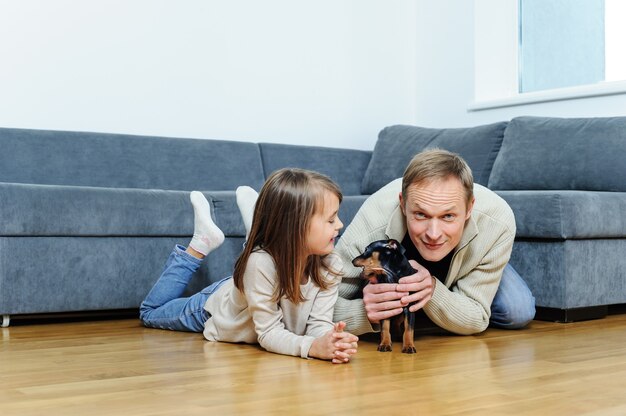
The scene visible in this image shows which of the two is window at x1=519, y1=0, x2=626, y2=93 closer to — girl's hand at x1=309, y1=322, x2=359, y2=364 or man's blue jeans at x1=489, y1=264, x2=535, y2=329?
man's blue jeans at x1=489, y1=264, x2=535, y2=329

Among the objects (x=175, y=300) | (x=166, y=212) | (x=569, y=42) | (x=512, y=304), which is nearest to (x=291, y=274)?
(x=175, y=300)

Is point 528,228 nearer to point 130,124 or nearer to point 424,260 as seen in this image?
point 424,260

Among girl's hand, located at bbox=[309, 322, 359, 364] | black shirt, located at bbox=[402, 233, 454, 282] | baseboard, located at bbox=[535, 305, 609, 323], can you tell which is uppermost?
black shirt, located at bbox=[402, 233, 454, 282]

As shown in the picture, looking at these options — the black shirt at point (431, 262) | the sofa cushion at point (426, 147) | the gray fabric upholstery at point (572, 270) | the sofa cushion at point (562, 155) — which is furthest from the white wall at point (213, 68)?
the black shirt at point (431, 262)

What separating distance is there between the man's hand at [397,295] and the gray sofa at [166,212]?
897 mm

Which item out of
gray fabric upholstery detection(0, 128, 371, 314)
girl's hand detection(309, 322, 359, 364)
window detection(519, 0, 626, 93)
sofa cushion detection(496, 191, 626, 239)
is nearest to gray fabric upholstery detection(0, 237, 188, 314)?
gray fabric upholstery detection(0, 128, 371, 314)

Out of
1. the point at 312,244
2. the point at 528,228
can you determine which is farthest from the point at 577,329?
the point at 312,244

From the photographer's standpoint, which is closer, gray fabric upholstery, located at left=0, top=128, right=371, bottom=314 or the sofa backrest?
gray fabric upholstery, located at left=0, top=128, right=371, bottom=314

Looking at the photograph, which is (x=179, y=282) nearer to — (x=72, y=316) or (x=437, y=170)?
(x=72, y=316)

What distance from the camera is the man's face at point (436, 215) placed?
227cm

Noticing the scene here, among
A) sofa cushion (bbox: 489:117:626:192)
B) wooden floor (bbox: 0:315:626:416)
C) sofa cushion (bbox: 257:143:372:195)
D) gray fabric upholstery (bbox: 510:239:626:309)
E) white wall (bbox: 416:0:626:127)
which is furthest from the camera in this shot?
white wall (bbox: 416:0:626:127)

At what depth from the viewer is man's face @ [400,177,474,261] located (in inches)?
89.4

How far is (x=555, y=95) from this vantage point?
443 centimetres

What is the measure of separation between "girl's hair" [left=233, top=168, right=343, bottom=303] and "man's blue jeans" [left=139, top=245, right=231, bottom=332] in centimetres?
48
